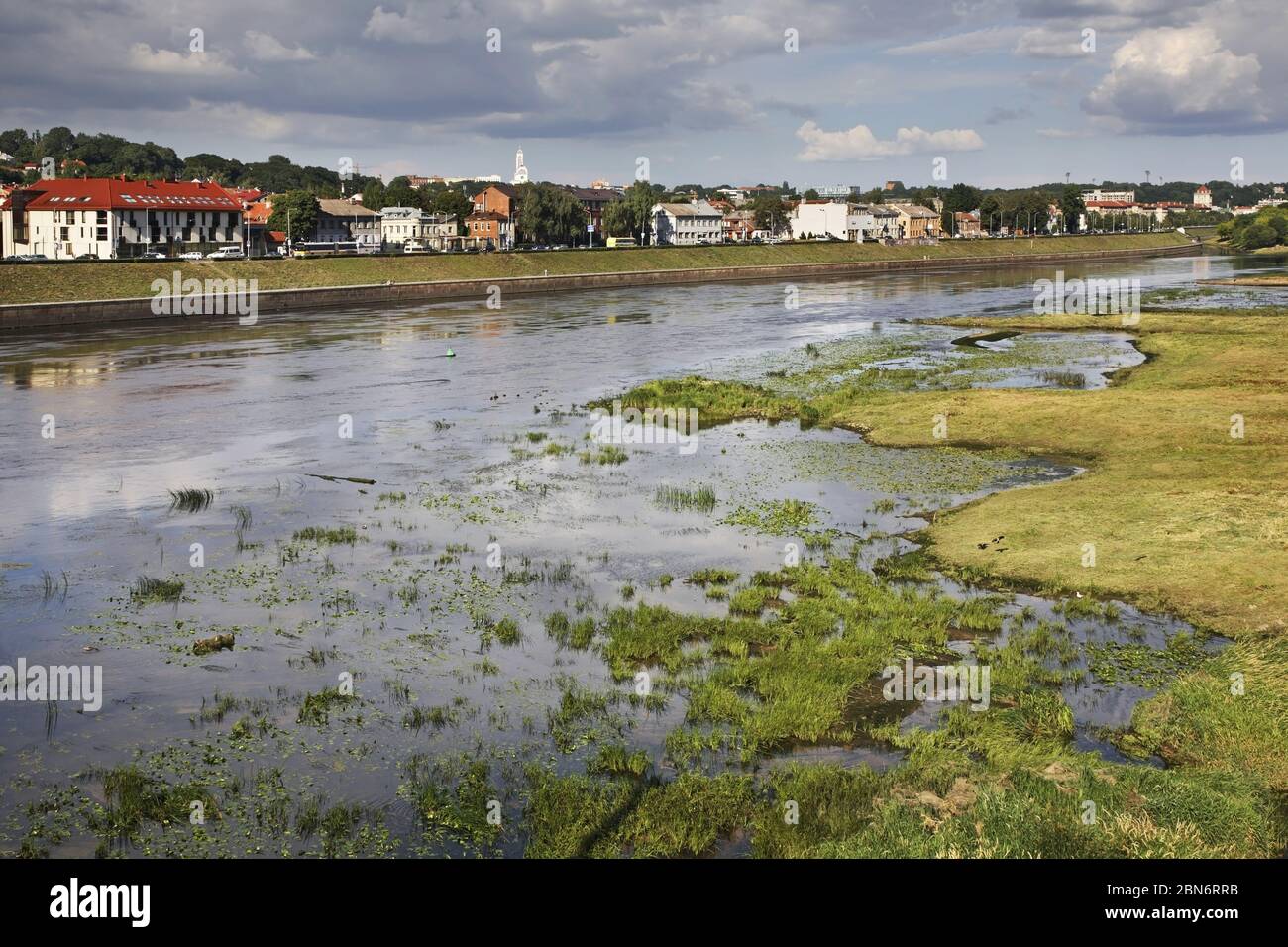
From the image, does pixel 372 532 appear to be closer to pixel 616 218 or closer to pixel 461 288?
pixel 461 288

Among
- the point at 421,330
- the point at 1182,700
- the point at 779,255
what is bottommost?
the point at 1182,700

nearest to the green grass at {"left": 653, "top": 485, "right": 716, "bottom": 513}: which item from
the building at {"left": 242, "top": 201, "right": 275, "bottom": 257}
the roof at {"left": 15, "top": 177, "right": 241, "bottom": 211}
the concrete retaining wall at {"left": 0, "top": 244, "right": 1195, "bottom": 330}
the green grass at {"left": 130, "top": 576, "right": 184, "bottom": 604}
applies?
the green grass at {"left": 130, "top": 576, "right": 184, "bottom": 604}

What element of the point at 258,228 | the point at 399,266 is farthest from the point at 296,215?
the point at 399,266

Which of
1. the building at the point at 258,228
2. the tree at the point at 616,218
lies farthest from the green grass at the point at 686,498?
the tree at the point at 616,218

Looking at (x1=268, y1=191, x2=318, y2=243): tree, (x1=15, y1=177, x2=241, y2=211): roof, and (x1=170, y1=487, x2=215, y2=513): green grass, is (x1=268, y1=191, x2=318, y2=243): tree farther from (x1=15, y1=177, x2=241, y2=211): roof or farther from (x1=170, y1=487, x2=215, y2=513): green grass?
(x1=170, y1=487, x2=215, y2=513): green grass

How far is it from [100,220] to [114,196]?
13.5ft

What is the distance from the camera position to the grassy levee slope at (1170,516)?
17.0 m

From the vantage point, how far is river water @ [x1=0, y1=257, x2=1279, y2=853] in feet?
58.4

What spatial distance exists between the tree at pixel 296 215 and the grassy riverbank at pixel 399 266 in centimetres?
4931

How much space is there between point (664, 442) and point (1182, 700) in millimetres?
25013

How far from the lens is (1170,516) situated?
89.4 ft
